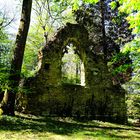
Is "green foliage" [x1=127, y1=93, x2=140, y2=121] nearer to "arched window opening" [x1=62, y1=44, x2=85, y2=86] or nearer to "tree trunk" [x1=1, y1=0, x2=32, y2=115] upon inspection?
"arched window opening" [x1=62, y1=44, x2=85, y2=86]

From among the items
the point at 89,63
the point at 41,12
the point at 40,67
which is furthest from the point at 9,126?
the point at 41,12

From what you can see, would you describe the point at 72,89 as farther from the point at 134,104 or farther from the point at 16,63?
the point at 134,104

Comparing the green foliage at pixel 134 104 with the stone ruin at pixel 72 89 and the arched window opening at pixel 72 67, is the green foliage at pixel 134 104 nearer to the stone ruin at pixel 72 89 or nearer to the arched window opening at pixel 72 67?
the stone ruin at pixel 72 89

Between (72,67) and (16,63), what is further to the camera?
(72,67)


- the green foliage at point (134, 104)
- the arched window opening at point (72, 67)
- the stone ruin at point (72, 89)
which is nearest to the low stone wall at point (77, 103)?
the stone ruin at point (72, 89)

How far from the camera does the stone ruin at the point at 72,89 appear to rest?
14.0 meters

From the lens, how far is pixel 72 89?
1490 centimetres

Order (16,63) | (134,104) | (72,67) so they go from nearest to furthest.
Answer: (16,63)
(134,104)
(72,67)

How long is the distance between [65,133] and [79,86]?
606 cm

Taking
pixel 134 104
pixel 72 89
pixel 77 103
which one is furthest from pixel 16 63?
pixel 134 104

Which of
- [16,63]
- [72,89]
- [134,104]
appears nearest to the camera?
[16,63]

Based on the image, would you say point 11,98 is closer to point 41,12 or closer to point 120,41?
point 120,41

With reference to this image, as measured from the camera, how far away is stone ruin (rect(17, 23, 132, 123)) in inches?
552

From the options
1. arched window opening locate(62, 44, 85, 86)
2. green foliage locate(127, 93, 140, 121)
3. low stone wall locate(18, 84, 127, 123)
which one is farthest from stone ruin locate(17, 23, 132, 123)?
green foliage locate(127, 93, 140, 121)
